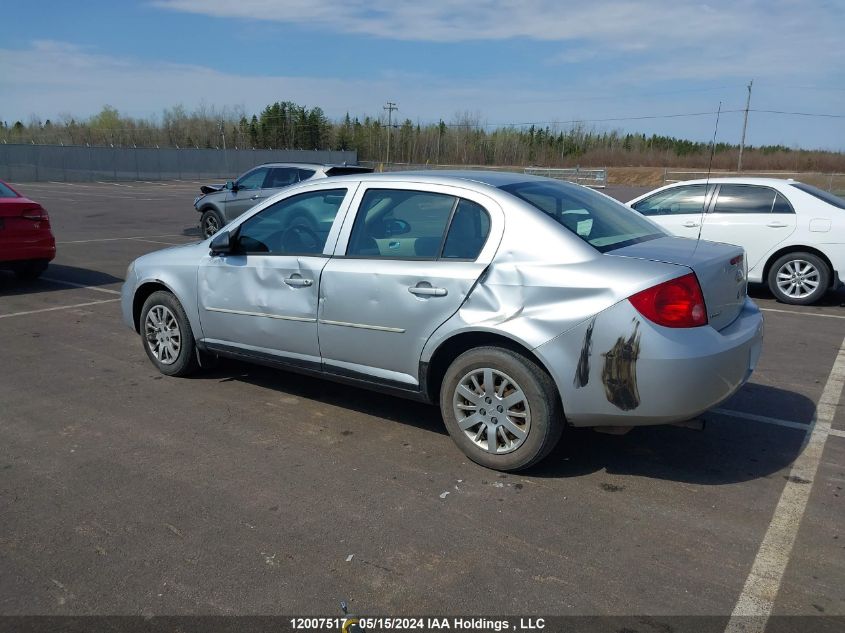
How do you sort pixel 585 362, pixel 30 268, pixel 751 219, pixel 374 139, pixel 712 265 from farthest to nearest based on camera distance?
1. pixel 374 139
2. pixel 30 268
3. pixel 751 219
4. pixel 712 265
5. pixel 585 362

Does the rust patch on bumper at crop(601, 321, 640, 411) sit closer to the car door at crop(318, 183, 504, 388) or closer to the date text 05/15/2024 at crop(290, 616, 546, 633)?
the car door at crop(318, 183, 504, 388)

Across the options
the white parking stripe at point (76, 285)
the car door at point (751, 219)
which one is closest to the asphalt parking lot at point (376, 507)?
the white parking stripe at point (76, 285)

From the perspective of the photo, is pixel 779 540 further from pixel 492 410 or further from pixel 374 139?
pixel 374 139

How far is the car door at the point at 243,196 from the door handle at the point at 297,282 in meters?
11.5

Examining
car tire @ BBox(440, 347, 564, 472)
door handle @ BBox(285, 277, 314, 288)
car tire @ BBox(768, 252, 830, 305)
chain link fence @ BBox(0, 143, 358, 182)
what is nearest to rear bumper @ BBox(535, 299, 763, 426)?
car tire @ BBox(440, 347, 564, 472)

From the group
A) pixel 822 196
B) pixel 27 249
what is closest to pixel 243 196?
pixel 27 249

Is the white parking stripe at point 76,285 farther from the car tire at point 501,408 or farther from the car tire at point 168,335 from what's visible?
the car tire at point 501,408

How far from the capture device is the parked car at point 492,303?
3.88 meters

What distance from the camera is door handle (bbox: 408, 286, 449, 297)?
436cm

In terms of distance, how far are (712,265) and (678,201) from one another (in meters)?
6.85

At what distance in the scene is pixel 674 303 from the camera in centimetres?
387

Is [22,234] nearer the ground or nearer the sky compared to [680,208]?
nearer the ground

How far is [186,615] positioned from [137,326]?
3.89m

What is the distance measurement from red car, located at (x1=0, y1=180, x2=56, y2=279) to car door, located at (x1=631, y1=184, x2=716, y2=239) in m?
8.30
